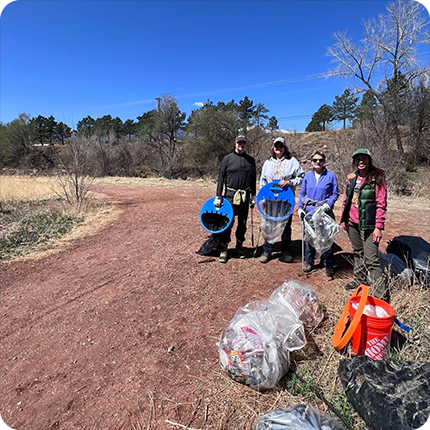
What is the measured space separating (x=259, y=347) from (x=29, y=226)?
5948 mm

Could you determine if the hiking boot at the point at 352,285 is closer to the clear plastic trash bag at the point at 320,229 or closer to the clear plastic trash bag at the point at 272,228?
the clear plastic trash bag at the point at 320,229

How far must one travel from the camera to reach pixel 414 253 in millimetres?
3465

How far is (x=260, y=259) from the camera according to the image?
4215mm

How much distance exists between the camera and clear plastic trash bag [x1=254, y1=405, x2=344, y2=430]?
58.2 inches

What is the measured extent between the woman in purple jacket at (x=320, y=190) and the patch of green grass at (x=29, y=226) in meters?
4.51

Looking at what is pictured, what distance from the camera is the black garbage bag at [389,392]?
1432 mm

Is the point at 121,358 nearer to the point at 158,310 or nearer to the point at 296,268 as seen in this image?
the point at 158,310

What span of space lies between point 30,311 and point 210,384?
7.53 feet

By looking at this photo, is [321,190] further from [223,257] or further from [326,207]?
[223,257]

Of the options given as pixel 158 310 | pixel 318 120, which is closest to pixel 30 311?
pixel 158 310

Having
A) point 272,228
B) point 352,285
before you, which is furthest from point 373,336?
point 272,228

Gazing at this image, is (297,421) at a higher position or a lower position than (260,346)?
lower

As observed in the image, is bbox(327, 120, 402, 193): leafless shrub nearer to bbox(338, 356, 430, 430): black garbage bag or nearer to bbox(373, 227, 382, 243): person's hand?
bbox(373, 227, 382, 243): person's hand

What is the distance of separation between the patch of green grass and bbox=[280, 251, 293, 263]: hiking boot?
4.12m
